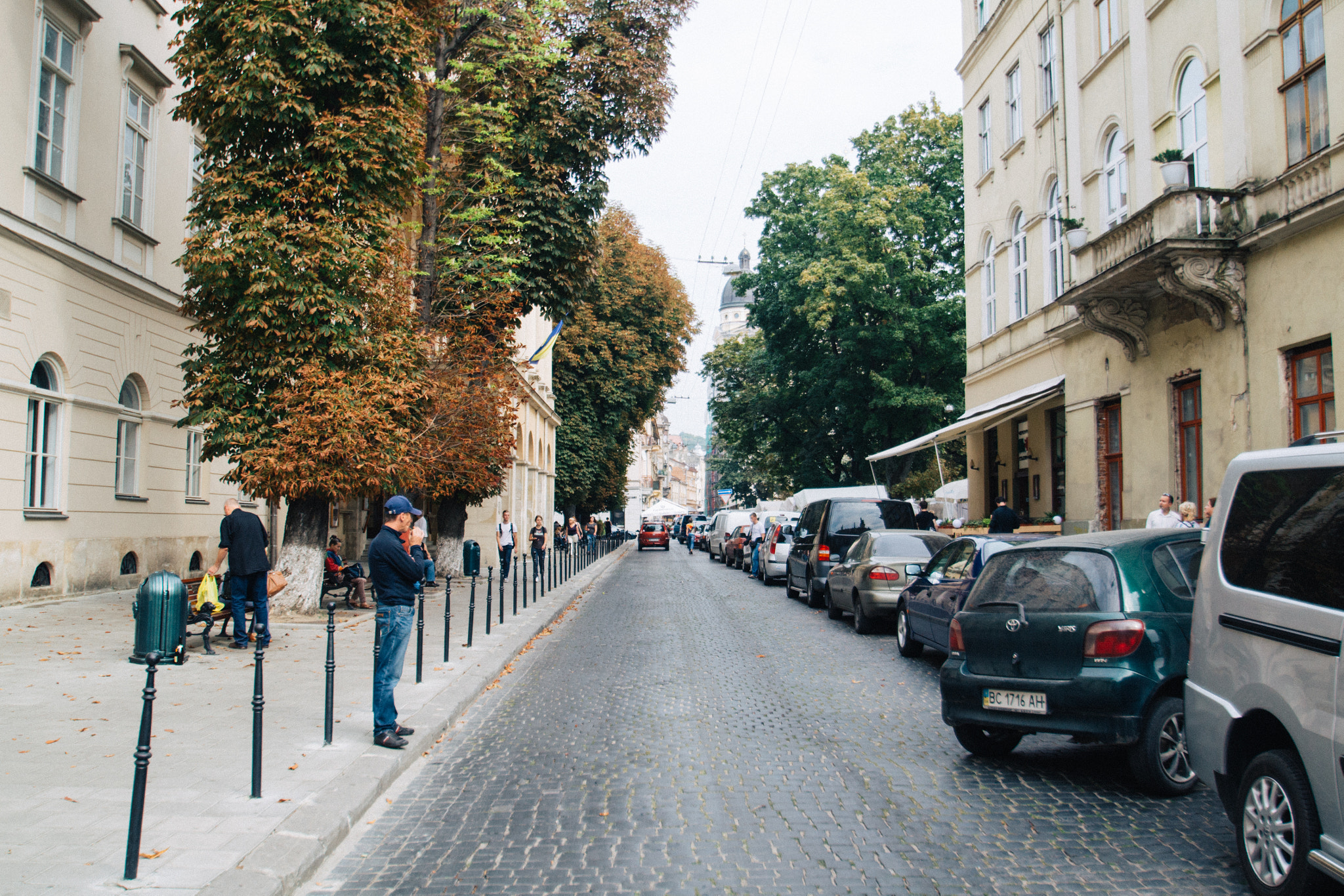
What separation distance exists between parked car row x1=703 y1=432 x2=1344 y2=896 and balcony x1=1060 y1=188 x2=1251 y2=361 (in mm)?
6785

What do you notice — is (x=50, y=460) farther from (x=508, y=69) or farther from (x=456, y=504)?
(x=508, y=69)

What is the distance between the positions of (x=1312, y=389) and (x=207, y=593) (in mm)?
13852

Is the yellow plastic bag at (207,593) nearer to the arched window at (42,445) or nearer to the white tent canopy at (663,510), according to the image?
the arched window at (42,445)

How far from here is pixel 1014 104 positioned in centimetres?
2409

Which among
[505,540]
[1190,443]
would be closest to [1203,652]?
[1190,443]

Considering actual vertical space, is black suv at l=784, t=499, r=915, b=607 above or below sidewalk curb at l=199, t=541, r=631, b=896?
above

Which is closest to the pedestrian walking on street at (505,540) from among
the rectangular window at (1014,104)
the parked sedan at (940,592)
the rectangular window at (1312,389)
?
the parked sedan at (940,592)

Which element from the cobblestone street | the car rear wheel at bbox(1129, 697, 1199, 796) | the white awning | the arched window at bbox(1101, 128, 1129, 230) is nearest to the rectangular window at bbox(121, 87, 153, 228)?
the cobblestone street

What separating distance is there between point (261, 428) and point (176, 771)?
8.32 meters

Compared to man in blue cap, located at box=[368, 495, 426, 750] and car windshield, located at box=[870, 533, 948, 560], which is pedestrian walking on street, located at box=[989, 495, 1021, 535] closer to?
car windshield, located at box=[870, 533, 948, 560]

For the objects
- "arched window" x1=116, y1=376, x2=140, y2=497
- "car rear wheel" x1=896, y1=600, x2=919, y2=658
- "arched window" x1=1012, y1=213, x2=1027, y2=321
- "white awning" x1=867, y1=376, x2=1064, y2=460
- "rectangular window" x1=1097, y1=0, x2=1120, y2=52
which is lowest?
"car rear wheel" x1=896, y1=600, x2=919, y2=658

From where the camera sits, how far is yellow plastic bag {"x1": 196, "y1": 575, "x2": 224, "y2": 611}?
11.2m

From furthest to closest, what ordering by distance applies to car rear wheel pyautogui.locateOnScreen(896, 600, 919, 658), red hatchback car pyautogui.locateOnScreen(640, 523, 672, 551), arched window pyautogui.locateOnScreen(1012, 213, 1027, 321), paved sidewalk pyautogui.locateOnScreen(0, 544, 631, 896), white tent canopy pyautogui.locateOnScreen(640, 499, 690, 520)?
white tent canopy pyautogui.locateOnScreen(640, 499, 690, 520) → red hatchback car pyautogui.locateOnScreen(640, 523, 672, 551) → arched window pyautogui.locateOnScreen(1012, 213, 1027, 321) → car rear wheel pyautogui.locateOnScreen(896, 600, 919, 658) → paved sidewalk pyautogui.locateOnScreen(0, 544, 631, 896)

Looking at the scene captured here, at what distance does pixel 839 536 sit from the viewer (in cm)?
1773
